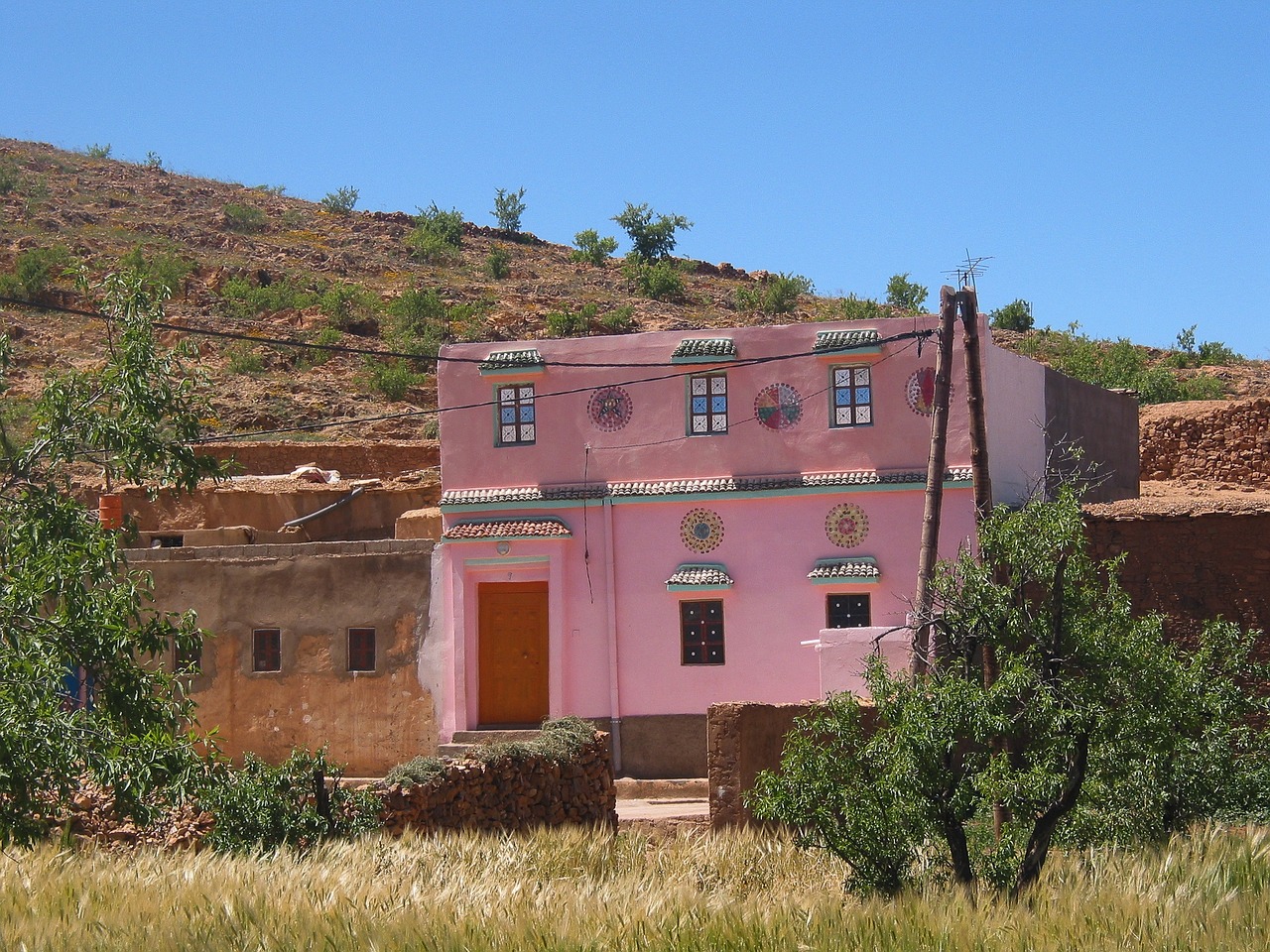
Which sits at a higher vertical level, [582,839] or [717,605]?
[717,605]

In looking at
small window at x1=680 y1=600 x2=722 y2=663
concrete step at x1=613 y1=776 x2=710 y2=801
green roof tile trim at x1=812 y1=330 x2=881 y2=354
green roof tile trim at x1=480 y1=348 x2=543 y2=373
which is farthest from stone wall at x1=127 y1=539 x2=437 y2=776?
green roof tile trim at x1=812 y1=330 x2=881 y2=354

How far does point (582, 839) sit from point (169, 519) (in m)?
16.1

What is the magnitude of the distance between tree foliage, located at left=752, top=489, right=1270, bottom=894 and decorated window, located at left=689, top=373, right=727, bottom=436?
10.7m

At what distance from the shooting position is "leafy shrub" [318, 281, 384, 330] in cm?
4700

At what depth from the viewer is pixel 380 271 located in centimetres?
5431

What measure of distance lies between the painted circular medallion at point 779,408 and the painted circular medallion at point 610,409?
1.94 meters

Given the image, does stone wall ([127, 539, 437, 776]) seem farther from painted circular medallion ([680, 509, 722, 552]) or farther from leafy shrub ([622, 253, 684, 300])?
leafy shrub ([622, 253, 684, 300])

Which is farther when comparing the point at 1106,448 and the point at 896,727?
the point at 1106,448

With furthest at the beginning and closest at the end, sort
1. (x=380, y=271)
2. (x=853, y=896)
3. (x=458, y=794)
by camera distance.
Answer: (x=380, y=271) → (x=458, y=794) → (x=853, y=896)

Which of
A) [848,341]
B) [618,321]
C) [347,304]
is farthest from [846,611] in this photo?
[347,304]

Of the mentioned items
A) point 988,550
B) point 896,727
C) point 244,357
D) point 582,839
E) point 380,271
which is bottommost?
point 582,839

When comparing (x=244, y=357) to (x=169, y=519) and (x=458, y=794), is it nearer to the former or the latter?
(x=169, y=519)

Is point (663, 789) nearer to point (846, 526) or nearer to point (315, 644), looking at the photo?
point (846, 526)

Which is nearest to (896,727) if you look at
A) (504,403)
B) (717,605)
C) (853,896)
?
(853,896)
